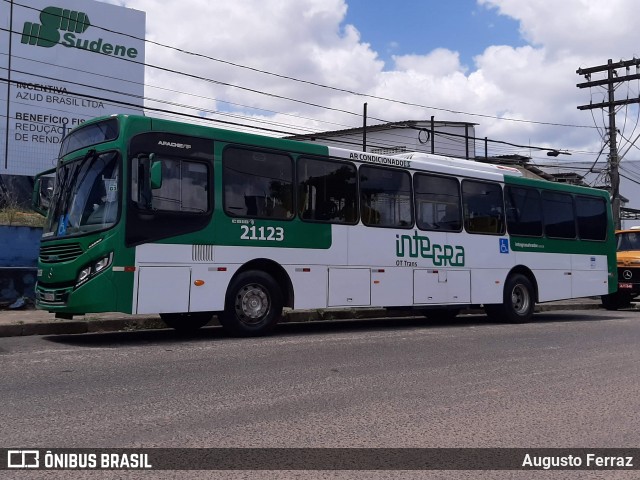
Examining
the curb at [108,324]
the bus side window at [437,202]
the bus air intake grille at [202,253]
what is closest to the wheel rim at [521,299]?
the bus side window at [437,202]

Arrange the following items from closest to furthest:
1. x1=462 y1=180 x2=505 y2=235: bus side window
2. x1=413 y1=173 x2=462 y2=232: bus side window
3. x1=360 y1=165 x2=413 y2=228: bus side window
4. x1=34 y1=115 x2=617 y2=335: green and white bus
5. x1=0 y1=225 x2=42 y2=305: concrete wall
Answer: x1=34 y1=115 x2=617 y2=335: green and white bus → x1=360 y1=165 x2=413 y2=228: bus side window → x1=413 y1=173 x2=462 y2=232: bus side window → x1=0 y1=225 x2=42 y2=305: concrete wall → x1=462 y1=180 x2=505 y2=235: bus side window

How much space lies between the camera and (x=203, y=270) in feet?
33.3

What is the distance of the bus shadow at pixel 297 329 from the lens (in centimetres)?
1045

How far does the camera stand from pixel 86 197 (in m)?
9.91

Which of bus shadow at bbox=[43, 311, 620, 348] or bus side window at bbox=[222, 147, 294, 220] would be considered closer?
bus shadow at bbox=[43, 311, 620, 348]

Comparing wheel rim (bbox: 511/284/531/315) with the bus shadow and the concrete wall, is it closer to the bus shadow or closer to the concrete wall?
the bus shadow

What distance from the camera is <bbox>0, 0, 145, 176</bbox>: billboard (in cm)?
3192

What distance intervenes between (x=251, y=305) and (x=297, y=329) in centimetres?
218

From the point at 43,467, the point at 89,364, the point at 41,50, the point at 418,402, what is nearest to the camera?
the point at 43,467

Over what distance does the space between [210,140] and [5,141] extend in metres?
24.9

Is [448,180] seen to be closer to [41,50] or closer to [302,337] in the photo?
[302,337]

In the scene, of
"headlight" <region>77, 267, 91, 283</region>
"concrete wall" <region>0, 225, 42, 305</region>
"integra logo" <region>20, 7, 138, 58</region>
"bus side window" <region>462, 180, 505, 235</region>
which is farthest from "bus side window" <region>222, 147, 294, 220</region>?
"integra logo" <region>20, 7, 138, 58</region>

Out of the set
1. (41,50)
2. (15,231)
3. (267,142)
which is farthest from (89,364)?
(41,50)

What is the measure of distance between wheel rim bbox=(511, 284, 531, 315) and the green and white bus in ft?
0.11
